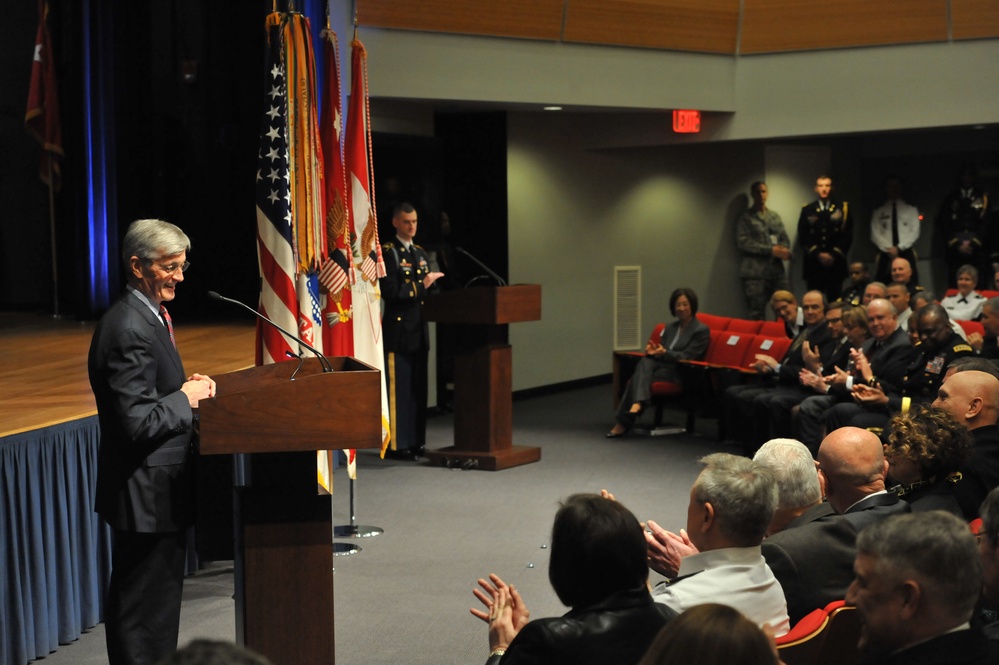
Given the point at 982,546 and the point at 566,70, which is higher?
the point at 566,70

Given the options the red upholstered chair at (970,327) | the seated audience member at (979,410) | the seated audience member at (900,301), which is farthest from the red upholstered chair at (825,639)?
the red upholstered chair at (970,327)

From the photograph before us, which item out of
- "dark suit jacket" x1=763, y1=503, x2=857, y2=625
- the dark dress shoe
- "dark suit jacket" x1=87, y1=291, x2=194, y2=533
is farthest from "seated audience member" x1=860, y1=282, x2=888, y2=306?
"dark suit jacket" x1=87, y1=291, x2=194, y2=533

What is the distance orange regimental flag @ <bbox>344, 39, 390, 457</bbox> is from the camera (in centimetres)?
600

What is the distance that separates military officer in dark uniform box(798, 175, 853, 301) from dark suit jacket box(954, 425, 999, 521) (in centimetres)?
764

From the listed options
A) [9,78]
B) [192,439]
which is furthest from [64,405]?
[9,78]

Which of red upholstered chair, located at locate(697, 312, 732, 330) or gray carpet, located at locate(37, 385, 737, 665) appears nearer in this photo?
gray carpet, located at locate(37, 385, 737, 665)

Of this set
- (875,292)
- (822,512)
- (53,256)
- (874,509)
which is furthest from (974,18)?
(53,256)

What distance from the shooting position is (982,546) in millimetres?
2537

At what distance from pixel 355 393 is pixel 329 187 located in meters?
2.69

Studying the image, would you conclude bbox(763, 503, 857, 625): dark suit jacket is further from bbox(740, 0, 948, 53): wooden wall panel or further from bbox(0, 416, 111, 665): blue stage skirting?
bbox(740, 0, 948, 53): wooden wall panel

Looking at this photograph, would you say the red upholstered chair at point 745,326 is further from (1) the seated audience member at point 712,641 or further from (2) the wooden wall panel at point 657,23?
(1) the seated audience member at point 712,641

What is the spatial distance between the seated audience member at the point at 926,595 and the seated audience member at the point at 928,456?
1.45m

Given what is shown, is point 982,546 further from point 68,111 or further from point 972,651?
point 68,111

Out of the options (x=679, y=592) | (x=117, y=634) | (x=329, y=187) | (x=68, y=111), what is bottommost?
(x=117, y=634)
